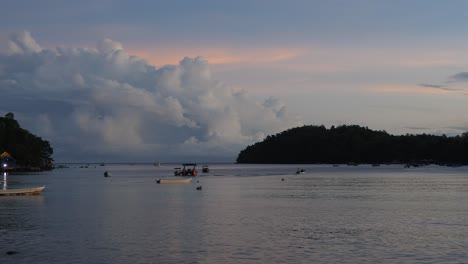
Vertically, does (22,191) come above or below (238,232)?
above

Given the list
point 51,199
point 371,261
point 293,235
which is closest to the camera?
point 371,261

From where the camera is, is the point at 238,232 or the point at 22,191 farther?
the point at 22,191

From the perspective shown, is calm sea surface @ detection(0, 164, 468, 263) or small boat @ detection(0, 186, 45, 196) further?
small boat @ detection(0, 186, 45, 196)

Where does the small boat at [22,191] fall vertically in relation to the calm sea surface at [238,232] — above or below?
above

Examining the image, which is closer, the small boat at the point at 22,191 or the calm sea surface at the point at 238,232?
the calm sea surface at the point at 238,232

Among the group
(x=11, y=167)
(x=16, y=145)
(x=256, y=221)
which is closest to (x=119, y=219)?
(x=256, y=221)

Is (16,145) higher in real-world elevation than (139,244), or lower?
higher

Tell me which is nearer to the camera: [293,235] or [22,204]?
[293,235]

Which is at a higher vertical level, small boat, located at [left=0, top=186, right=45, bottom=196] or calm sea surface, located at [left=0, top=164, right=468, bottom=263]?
small boat, located at [left=0, top=186, right=45, bottom=196]

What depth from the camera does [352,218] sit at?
47.3 meters

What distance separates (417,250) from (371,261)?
13.6 ft

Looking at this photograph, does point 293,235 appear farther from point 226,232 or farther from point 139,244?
point 139,244

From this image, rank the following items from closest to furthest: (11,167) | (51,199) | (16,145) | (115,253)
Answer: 1. (115,253)
2. (51,199)
3. (11,167)
4. (16,145)

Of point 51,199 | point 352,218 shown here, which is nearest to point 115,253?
point 352,218
